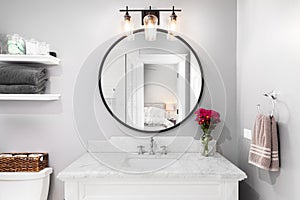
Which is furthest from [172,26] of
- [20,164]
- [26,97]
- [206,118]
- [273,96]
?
[20,164]

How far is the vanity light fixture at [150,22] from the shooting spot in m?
2.87

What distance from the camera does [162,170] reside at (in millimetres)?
2326

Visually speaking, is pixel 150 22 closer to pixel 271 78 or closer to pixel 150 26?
pixel 150 26

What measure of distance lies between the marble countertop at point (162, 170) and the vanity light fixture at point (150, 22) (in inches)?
41.4

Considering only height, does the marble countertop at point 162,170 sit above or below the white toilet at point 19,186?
above

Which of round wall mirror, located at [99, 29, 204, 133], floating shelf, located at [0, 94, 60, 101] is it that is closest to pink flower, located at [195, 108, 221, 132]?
round wall mirror, located at [99, 29, 204, 133]

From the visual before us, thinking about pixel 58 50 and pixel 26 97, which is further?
pixel 58 50

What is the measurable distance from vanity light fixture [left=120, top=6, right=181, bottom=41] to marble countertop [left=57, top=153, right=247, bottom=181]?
1.05m

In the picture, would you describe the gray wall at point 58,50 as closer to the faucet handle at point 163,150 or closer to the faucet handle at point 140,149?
the faucet handle at point 140,149

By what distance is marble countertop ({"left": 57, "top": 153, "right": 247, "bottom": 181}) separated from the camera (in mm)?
2264

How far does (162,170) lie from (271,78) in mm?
946

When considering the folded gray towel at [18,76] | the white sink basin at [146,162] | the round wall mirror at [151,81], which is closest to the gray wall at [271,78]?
the round wall mirror at [151,81]

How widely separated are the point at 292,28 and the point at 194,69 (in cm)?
108

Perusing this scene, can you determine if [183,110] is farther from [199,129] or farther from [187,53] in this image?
[187,53]
